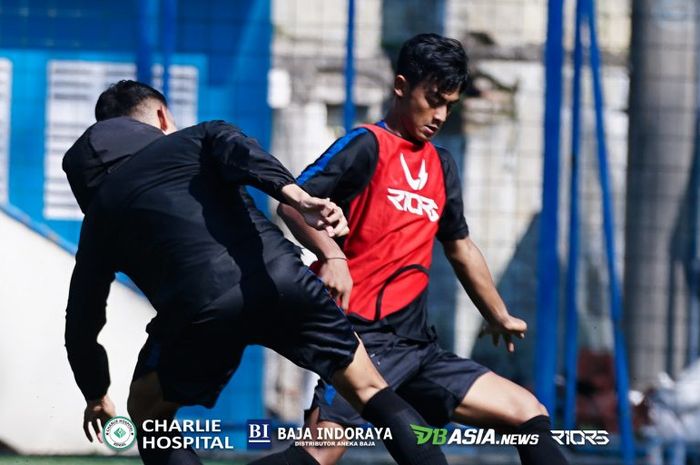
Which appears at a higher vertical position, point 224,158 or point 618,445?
point 224,158

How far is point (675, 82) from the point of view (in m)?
7.87

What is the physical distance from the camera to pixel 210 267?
162 inches

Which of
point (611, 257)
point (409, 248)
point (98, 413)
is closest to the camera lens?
point (98, 413)

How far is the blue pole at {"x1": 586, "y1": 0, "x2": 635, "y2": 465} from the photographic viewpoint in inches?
292

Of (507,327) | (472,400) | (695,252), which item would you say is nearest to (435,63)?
(507,327)

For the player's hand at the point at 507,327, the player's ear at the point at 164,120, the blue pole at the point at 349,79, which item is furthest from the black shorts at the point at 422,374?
the blue pole at the point at 349,79

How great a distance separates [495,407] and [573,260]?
10.6ft

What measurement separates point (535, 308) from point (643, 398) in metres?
0.71

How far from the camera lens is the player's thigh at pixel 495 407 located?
4.64 metres

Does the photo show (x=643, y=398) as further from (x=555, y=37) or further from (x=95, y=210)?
(x=95, y=210)

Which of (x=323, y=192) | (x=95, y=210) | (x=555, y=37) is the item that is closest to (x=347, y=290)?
(x=323, y=192)

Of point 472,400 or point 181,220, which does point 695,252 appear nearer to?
point 472,400

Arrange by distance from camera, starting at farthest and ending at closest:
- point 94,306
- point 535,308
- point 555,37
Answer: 1. point 535,308
2. point 555,37
3. point 94,306

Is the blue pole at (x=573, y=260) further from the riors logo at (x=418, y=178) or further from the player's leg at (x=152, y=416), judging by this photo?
the player's leg at (x=152, y=416)
